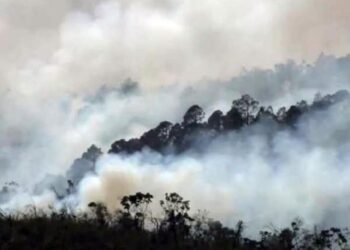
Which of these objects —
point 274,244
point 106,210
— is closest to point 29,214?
point 106,210

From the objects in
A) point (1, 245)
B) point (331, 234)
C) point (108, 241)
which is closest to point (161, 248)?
point (108, 241)

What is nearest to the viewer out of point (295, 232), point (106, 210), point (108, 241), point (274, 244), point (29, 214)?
point (108, 241)

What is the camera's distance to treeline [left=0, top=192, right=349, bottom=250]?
7383mm

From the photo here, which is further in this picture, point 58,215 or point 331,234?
point 331,234

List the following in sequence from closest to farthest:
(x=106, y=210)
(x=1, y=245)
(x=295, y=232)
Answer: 1. (x=1, y=245)
2. (x=106, y=210)
3. (x=295, y=232)

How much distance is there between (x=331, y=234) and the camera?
39.7ft

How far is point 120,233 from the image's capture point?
814 centimetres

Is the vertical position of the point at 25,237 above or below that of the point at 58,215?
below

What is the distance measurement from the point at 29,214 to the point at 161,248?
2069mm

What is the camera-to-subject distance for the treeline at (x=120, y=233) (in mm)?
7383

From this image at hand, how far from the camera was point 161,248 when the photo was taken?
7898mm

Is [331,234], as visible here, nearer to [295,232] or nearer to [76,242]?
[295,232]

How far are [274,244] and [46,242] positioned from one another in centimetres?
400

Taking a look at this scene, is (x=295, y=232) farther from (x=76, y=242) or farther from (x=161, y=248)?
(x=76, y=242)
